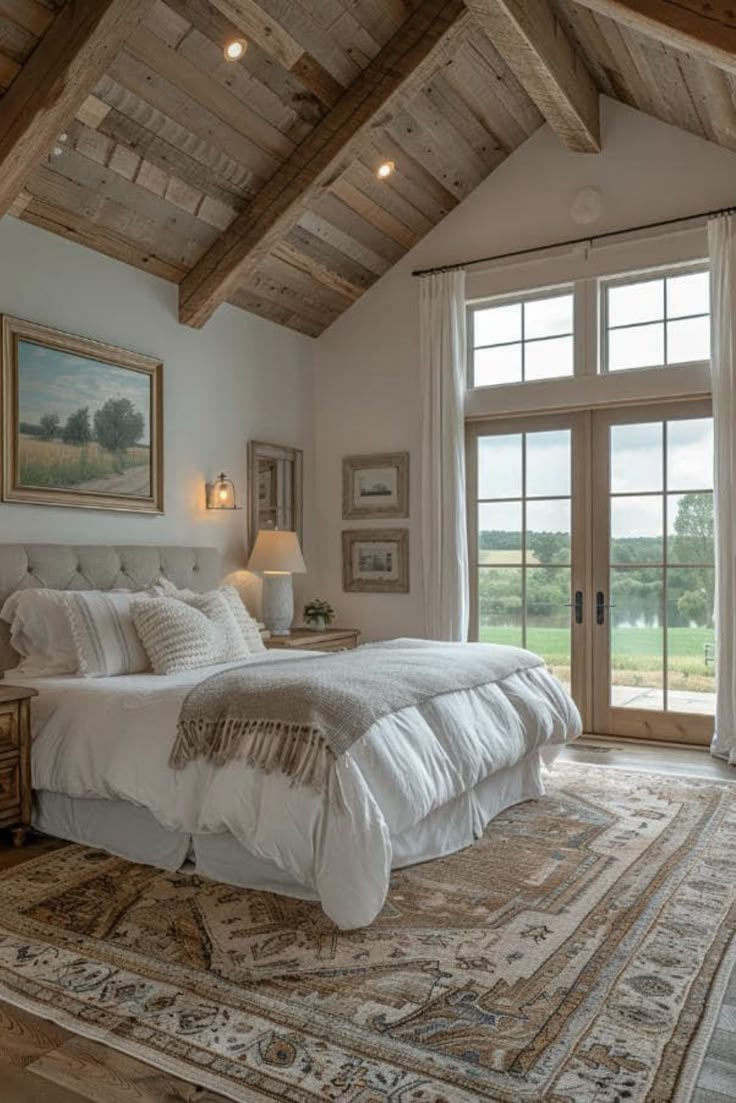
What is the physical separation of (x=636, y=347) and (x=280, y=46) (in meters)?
2.65

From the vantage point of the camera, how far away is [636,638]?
205 inches

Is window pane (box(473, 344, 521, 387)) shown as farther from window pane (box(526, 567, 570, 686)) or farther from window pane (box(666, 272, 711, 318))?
window pane (box(526, 567, 570, 686))

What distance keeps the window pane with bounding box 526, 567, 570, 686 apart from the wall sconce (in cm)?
198

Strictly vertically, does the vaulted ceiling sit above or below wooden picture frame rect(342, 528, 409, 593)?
above

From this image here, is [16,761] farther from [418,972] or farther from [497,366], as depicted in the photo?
[497,366]

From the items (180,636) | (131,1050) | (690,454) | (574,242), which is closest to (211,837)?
(131,1050)

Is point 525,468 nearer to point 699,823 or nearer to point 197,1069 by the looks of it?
point 699,823

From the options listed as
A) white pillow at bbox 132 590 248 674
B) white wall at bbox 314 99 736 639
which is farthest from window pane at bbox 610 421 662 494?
white pillow at bbox 132 590 248 674

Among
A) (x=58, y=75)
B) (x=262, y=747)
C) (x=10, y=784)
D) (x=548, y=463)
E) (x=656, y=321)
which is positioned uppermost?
(x=58, y=75)

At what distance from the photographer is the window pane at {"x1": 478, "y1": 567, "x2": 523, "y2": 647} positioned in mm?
5602

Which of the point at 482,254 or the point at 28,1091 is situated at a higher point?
the point at 482,254

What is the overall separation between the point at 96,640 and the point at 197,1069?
7.02 feet

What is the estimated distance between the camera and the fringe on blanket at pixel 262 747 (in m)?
2.56

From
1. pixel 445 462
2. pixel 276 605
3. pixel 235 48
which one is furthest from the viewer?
pixel 445 462
